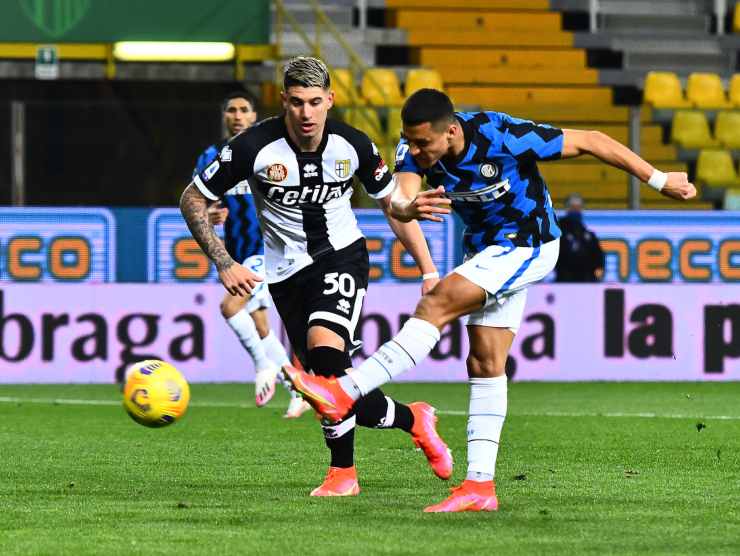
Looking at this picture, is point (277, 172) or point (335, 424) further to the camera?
point (277, 172)

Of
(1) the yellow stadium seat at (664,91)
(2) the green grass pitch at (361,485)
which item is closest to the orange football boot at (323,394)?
(2) the green grass pitch at (361,485)

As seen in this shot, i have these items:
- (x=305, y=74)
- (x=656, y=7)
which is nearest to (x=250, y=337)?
(x=305, y=74)

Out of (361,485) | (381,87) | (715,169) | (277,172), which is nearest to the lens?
(277,172)

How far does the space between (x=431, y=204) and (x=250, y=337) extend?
5.69m

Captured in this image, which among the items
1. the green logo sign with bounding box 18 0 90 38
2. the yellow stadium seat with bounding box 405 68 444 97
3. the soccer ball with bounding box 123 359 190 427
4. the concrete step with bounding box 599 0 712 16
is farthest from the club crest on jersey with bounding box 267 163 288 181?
the concrete step with bounding box 599 0 712 16

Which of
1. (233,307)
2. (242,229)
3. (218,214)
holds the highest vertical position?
(218,214)

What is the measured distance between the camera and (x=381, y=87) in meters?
20.5

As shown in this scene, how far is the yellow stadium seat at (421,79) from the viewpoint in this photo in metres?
21.0

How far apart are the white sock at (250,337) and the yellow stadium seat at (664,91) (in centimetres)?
1139

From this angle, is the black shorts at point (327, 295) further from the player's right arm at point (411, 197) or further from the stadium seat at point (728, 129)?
the stadium seat at point (728, 129)

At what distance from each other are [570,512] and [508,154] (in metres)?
1.41

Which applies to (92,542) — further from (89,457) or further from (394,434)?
(394,434)

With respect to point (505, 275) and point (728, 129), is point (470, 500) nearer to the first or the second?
point (505, 275)

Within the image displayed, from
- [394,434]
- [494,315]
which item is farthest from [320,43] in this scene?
[494,315]
